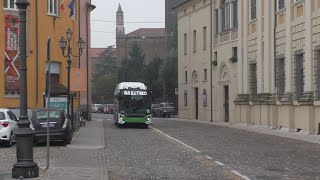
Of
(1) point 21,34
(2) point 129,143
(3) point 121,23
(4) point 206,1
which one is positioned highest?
(3) point 121,23

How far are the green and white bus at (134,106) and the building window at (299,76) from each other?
415 inches

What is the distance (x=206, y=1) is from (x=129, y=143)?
1189 inches

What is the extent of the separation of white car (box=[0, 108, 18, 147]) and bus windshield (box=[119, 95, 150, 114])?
1588cm

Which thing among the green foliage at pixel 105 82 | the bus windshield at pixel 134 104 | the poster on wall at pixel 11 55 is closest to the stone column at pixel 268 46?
the bus windshield at pixel 134 104

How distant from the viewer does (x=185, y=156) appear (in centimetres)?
1872

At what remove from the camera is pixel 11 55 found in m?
36.6

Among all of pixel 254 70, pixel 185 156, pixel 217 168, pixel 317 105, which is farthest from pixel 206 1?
pixel 217 168

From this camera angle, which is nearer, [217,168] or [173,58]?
[217,168]

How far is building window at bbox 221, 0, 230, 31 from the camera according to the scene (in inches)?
1861

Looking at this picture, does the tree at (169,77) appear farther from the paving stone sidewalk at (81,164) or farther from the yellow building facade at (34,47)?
the paving stone sidewalk at (81,164)

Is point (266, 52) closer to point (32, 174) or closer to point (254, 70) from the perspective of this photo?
point (254, 70)

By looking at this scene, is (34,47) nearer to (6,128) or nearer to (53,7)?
(53,7)

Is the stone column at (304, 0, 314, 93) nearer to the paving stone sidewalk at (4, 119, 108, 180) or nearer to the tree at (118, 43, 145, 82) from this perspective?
the paving stone sidewalk at (4, 119, 108, 180)

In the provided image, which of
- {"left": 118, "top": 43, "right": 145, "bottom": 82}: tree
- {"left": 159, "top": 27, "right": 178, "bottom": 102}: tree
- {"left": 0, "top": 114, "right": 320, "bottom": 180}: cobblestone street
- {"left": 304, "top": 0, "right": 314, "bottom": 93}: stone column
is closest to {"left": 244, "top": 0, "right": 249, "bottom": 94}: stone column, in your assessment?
{"left": 304, "top": 0, "right": 314, "bottom": 93}: stone column
